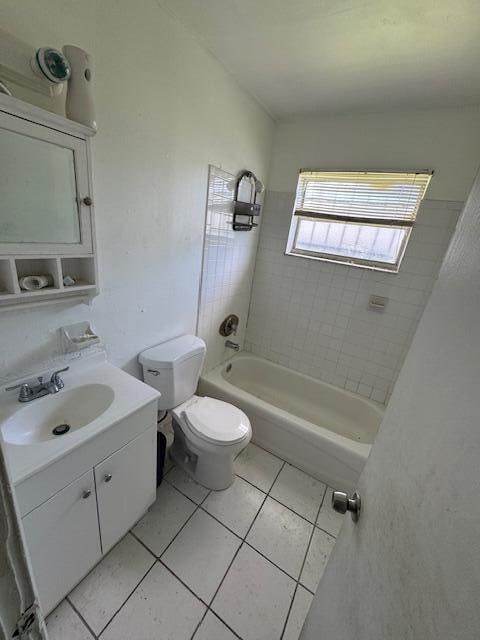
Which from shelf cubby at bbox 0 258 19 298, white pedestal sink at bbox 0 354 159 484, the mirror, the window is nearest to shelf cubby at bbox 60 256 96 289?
the mirror

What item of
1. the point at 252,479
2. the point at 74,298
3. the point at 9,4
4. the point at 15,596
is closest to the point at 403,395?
the point at 15,596

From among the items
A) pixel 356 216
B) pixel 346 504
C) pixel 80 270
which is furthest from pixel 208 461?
pixel 356 216

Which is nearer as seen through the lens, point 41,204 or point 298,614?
point 41,204

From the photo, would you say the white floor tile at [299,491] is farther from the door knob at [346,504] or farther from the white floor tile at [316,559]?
the door knob at [346,504]

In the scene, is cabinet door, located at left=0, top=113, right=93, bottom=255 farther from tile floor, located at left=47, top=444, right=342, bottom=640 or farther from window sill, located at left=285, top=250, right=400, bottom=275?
window sill, located at left=285, top=250, right=400, bottom=275

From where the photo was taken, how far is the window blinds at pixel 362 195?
67.8 inches

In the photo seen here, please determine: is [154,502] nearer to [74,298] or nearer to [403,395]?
[74,298]

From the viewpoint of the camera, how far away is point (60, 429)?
1.09m

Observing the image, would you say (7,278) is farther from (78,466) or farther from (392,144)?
(392,144)

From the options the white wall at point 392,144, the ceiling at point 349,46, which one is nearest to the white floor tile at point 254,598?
the white wall at point 392,144

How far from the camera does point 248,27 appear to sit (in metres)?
1.16

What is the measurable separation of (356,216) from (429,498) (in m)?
1.92

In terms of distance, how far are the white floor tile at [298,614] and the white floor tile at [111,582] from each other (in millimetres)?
645

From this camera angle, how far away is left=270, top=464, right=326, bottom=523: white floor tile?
5.11 ft
